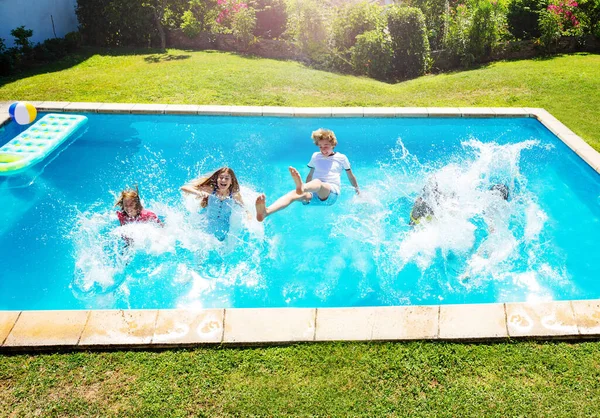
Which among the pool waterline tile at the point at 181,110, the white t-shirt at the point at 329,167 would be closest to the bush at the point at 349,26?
the pool waterline tile at the point at 181,110

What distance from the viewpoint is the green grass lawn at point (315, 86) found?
12.1 meters

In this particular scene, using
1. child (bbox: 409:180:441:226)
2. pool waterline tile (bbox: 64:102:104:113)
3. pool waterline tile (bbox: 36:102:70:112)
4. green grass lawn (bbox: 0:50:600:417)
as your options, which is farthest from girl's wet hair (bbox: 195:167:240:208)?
pool waterline tile (bbox: 36:102:70:112)

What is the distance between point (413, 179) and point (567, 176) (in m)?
2.98

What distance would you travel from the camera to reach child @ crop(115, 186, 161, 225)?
7.13m

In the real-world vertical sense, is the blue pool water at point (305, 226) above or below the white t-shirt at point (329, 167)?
below

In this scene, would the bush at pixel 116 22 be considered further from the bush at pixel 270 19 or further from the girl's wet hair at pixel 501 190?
the girl's wet hair at pixel 501 190

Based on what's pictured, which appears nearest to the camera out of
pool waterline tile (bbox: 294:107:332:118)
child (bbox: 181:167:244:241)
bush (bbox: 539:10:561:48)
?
child (bbox: 181:167:244:241)

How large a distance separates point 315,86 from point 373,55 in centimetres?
270

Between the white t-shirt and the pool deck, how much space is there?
2573mm

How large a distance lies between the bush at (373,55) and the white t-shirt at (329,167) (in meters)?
7.60

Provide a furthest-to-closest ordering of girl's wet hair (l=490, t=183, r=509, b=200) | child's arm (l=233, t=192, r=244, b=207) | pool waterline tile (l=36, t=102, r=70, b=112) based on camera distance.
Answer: pool waterline tile (l=36, t=102, r=70, b=112), girl's wet hair (l=490, t=183, r=509, b=200), child's arm (l=233, t=192, r=244, b=207)

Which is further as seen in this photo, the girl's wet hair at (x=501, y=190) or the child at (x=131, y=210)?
the girl's wet hair at (x=501, y=190)

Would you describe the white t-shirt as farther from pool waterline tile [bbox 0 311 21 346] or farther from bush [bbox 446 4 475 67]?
bush [bbox 446 4 475 67]

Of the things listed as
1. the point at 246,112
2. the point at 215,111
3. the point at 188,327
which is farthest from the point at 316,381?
the point at 215,111
